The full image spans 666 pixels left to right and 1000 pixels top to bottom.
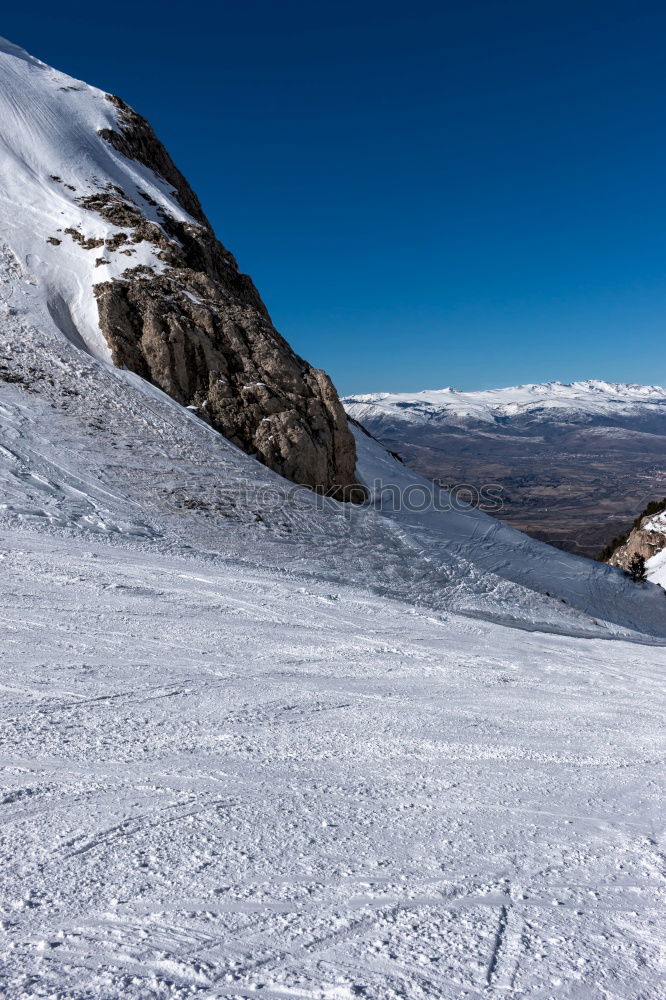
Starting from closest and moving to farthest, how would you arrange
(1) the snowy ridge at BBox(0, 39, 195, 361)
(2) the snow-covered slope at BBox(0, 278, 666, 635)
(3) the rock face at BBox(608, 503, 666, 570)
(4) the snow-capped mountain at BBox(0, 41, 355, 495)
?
(2) the snow-covered slope at BBox(0, 278, 666, 635) < (4) the snow-capped mountain at BBox(0, 41, 355, 495) < (1) the snowy ridge at BBox(0, 39, 195, 361) < (3) the rock face at BBox(608, 503, 666, 570)

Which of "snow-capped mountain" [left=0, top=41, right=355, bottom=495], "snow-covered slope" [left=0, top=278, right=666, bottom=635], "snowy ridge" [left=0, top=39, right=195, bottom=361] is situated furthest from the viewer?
"snowy ridge" [left=0, top=39, right=195, bottom=361]

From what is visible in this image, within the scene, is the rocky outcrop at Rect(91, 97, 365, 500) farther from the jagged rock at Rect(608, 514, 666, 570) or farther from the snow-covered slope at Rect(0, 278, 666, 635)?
the jagged rock at Rect(608, 514, 666, 570)

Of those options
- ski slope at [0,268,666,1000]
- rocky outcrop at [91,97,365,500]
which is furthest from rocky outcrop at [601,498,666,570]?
ski slope at [0,268,666,1000]

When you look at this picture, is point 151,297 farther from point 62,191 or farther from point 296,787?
point 296,787

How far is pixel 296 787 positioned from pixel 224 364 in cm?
2362

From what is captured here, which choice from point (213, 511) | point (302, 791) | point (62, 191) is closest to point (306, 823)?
point (302, 791)

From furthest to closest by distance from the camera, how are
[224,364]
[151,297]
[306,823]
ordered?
1. [151,297]
2. [224,364]
3. [306,823]

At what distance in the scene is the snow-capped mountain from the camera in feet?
86.3

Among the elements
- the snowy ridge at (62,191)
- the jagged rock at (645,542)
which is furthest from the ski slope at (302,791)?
the jagged rock at (645,542)

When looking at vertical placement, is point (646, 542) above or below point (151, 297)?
below

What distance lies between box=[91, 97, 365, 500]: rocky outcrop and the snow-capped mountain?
0.06 meters

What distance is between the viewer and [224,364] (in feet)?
89.2

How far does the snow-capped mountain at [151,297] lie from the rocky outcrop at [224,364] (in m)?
0.06

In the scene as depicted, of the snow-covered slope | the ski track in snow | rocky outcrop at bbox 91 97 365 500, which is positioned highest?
rocky outcrop at bbox 91 97 365 500
